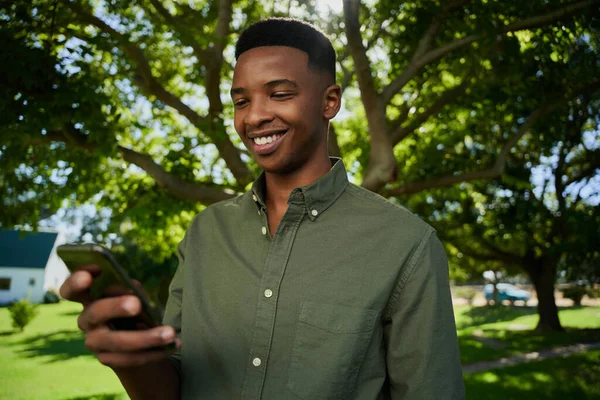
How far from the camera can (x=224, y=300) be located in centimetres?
178

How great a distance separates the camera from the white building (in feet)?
128

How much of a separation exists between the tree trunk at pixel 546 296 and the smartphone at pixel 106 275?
23404mm

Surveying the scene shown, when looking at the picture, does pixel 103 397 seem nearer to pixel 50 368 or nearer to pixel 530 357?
pixel 50 368

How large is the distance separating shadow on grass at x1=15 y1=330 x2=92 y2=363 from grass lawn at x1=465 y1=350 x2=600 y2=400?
1334 centimetres

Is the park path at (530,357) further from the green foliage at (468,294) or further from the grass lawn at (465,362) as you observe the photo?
the green foliage at (468,294)

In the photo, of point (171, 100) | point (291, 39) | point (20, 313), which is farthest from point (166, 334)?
point (20, 313)

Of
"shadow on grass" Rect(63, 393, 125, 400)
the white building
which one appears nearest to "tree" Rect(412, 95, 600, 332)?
"shadow on grass" Rect(63, 393, 125, 400)

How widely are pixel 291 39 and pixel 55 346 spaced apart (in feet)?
75.3

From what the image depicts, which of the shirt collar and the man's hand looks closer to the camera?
the man's hand

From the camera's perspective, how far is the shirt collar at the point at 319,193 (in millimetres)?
1866

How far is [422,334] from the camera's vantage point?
1.62 m

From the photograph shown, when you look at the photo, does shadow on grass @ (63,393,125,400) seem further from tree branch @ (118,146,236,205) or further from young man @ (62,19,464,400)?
young man @ (62,19,464,400)

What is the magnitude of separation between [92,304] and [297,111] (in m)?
1.06

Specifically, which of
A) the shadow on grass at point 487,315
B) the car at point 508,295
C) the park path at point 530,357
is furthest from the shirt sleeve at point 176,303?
the car at point 508,295
